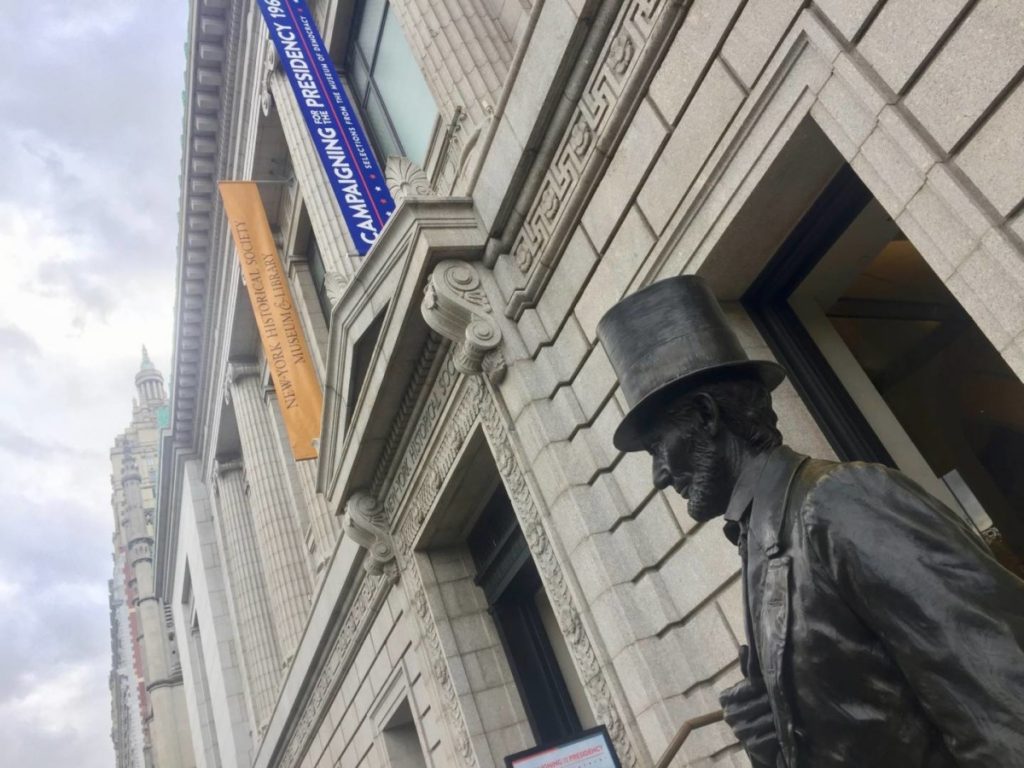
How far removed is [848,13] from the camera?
13.6 feet

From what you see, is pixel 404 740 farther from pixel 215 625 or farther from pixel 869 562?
pixel 215 625

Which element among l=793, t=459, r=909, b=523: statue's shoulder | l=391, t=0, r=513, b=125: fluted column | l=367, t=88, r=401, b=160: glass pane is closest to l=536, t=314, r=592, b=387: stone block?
l=391, t=0, r=513, b=125: fluted column

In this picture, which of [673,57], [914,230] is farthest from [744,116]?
[914,230]

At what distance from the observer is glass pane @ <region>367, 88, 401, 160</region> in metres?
12.8

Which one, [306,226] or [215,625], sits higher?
[306,226]

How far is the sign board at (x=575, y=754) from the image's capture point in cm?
544

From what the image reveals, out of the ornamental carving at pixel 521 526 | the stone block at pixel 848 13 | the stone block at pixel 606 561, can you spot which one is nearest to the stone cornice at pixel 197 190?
the ornamental carving at pixel 521 526

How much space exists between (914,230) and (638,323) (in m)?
2.09

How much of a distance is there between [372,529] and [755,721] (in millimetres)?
9051

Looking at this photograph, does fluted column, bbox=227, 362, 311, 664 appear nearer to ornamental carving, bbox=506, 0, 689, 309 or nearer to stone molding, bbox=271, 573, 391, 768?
stone molding, bbox=271, 573, 391, 768

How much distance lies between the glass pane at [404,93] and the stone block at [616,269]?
5.65 metres

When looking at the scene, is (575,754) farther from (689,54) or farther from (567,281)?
(689,54)

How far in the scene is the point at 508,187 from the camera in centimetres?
736

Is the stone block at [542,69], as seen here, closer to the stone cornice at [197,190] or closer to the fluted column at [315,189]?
the fluted column at [315,189]
